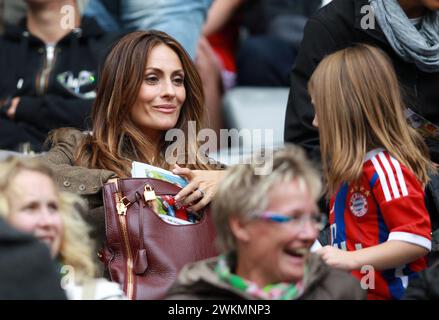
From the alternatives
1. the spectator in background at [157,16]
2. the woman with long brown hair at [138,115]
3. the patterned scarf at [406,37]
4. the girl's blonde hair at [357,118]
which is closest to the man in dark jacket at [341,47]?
the patterned scarf at [406,37]

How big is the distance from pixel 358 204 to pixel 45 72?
2067 mm

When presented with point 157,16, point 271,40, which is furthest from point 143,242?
point 271,40

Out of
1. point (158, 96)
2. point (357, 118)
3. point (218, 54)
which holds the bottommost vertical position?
point (357, 118)

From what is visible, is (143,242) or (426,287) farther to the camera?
(143,242)

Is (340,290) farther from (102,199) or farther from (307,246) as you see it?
(102,199)

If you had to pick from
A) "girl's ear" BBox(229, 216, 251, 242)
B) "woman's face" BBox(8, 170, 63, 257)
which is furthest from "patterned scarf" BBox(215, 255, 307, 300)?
"woman's face" BBox(8, 170, 63, 257)

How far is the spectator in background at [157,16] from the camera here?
568cm

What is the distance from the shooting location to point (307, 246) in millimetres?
3145

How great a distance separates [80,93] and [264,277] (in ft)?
7.60

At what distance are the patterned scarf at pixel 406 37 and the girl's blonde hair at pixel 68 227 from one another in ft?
5.35

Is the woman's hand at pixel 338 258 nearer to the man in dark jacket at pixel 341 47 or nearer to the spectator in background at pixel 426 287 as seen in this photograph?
the spectator in background at pixel 426 287

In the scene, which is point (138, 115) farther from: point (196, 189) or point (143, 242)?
point (143, 242)

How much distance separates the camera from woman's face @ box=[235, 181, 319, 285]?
308cm

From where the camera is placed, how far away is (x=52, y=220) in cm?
316
